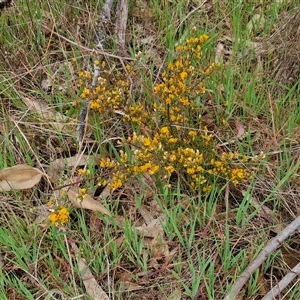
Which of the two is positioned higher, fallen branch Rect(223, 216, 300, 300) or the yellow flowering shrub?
the yellow flowering shrub

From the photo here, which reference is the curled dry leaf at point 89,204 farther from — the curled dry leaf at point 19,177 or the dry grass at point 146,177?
the curled dry leaf at point 19,177

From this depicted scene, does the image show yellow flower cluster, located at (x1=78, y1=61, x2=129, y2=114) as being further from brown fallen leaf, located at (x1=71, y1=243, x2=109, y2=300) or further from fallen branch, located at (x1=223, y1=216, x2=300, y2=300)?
fallen branch, located at (x1=223, y1=216, x2=300, y2=300)

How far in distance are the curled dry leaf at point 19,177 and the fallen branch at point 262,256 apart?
2.87 ft

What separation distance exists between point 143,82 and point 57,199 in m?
0.67

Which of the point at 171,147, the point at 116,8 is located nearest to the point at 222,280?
the point at 171,147

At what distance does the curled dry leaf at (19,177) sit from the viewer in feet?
6.84

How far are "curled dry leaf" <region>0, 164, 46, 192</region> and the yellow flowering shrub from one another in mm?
289

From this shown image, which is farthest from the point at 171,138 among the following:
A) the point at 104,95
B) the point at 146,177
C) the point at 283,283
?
the point at 283,283

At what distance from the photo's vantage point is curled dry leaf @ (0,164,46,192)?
2084 mm

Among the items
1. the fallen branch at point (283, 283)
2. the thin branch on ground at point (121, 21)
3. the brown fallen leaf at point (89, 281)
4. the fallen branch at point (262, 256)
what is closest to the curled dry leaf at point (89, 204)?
the brown fallen leaf at point (89, 281)

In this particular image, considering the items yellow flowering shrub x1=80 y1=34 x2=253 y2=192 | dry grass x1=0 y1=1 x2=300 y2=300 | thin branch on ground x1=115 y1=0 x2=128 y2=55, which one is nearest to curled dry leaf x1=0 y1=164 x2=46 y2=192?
dry grass x1=0 y1=1 x2=300 y2=300

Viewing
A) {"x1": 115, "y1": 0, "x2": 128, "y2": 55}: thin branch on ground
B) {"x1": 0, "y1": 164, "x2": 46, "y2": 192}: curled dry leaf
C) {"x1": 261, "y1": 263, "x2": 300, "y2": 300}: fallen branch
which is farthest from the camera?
{"x1": 115, "y1": 0, "x2": 128, "y2": 55}: thin branch on ground

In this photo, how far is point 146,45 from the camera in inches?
105

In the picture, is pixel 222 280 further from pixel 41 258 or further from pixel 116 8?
pixel 116 8
